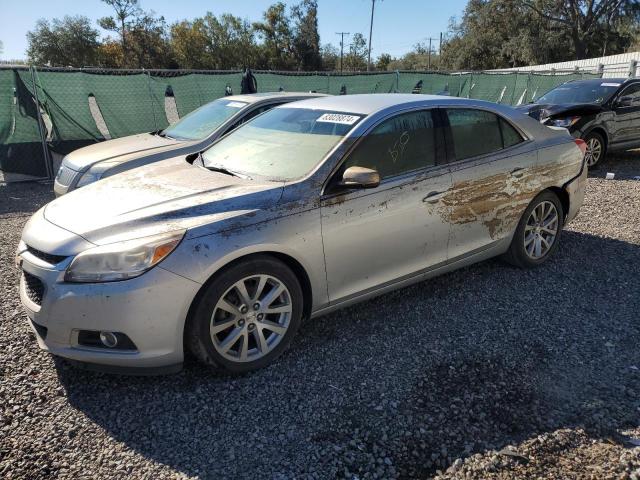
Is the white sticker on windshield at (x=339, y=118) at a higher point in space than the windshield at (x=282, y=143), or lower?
higher

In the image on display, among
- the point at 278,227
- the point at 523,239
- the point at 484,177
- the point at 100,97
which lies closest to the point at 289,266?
the point at 278,227

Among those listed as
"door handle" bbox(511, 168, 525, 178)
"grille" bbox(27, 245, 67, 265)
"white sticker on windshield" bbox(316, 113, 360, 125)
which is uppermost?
"white sticker on windshield" bbox(316, 113, 360, 125)

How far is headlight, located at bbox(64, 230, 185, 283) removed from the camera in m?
2.65

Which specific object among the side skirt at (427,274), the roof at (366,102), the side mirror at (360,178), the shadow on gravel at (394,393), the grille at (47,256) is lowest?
the shadow on gravel at (394,393)

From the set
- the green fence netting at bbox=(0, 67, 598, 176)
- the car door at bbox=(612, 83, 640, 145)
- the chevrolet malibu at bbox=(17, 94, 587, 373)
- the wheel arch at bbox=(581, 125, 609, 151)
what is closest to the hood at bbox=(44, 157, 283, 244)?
the chevrolet malibu at bbox=(17, 94, 587, 373)

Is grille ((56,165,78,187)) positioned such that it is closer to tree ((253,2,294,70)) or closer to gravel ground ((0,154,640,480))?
gravel ground ((0,154,640,480))

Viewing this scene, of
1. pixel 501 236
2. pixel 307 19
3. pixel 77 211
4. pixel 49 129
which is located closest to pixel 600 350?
pixel 501 236

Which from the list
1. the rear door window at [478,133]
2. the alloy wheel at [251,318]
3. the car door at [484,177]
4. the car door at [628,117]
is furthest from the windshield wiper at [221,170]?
the car door at [628,117]

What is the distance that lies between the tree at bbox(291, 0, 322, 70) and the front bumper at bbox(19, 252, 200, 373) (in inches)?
2626

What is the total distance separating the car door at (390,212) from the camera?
130 inches

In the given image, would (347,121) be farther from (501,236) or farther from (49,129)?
(49,129)

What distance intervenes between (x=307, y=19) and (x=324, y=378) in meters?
71.9

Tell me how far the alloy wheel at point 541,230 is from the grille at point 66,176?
5.29m

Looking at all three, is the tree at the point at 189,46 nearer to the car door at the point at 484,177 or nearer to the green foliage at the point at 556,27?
the green foliage at the point at 556,27
